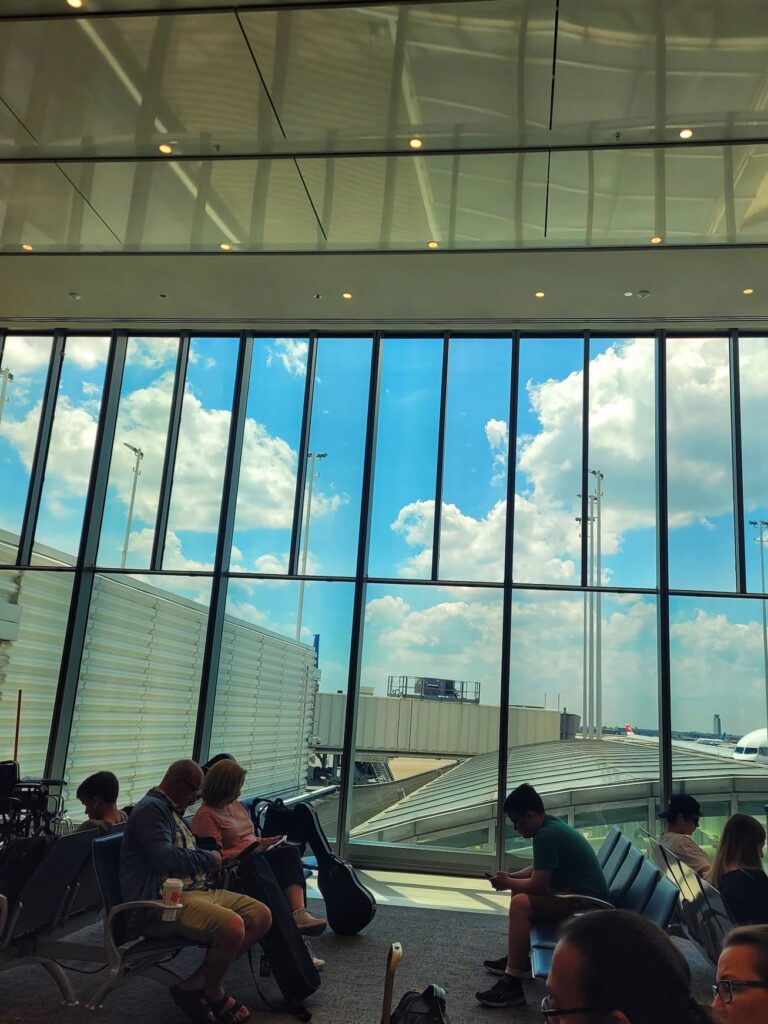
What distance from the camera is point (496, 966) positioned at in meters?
4.30

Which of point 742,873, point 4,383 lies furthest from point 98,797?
point 4,383

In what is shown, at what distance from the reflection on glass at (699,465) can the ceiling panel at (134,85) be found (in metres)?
4.96

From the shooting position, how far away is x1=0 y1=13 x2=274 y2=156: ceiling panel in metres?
4.35

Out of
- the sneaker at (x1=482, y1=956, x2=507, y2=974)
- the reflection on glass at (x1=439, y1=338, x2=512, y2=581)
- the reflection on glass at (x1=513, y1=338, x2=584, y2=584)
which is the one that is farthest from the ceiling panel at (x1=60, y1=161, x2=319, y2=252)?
the sneaker at (x1=482, y1=956, x2=507, y2=974)

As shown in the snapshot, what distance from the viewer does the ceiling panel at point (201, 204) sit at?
5.59m

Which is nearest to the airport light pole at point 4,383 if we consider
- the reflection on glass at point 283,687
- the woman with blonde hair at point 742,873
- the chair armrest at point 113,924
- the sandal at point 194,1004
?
the reflection on glass at point 283,687

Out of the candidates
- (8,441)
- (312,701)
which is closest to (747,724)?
(312,701)

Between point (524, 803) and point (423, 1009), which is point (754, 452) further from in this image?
point (423, 1009)

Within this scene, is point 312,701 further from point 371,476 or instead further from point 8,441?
point 8,441

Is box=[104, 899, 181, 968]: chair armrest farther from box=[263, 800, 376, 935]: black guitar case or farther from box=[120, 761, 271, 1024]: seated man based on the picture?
box=[263, 800, 376, 935]: black guitar case

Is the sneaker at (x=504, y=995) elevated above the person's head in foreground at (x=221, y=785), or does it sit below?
below

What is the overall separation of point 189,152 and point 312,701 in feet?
16.9

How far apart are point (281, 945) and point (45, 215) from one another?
572 cm

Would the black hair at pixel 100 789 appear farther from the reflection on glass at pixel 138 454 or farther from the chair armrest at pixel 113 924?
the reflection on glass at pixel 138 454
